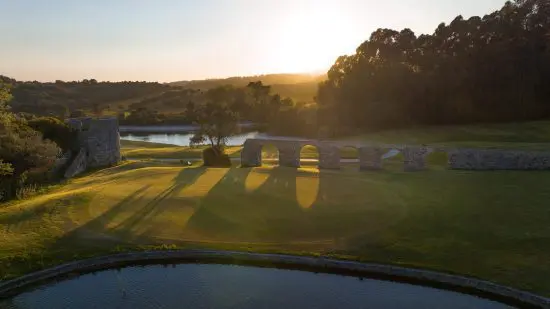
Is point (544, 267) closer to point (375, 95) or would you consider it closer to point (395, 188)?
point (395, 188)

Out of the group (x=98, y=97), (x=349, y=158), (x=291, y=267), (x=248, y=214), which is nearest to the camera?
(x=291, y=267)

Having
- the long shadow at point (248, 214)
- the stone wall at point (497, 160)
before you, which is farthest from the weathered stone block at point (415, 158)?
the long shadow at point (248, 214)

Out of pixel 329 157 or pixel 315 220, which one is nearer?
pixel 315 220

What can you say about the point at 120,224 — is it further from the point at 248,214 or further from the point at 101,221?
the point at 248,214

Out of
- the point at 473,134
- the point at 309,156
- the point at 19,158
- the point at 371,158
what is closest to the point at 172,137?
the point at 309,156

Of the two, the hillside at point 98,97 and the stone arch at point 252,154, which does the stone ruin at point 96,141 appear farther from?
the hillside at point 98,97

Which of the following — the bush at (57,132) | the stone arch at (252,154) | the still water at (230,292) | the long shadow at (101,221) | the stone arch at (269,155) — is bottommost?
the still water at (230,292)

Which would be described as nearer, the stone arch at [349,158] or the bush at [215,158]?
the stone arch at [349,158]
